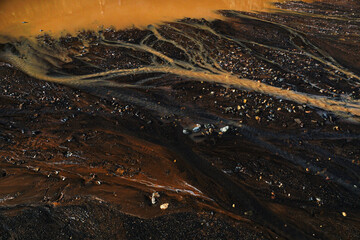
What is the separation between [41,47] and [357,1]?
1740cm

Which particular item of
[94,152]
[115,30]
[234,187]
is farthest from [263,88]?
[115,30]

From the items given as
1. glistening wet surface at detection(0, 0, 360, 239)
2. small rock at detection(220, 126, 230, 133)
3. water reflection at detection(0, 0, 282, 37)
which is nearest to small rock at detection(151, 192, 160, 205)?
glistening wet surface at detection(0, 0, 360, 239)

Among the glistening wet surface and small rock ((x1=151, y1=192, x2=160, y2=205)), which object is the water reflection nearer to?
the glistening wet surface

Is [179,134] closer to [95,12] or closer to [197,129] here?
[197,129]

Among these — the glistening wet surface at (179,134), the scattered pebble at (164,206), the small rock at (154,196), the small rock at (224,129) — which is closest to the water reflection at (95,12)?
the glistening wet surface at (179,134)

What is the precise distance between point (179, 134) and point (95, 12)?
380 inches

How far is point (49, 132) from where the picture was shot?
17.8ft

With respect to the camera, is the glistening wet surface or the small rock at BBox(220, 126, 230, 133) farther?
the small rock at BBox(220, 126, 230, 133)

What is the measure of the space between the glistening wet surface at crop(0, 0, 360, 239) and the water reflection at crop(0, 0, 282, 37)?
0.60 m

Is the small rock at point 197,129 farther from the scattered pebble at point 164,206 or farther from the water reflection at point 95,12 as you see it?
the water reflection at point 95,12

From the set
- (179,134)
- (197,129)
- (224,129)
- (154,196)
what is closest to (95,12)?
(179,134)

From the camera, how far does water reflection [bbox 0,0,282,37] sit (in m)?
10.3

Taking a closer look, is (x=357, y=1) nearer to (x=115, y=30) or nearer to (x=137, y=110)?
(x=115, y=30)

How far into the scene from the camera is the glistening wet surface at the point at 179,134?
13.1ft
